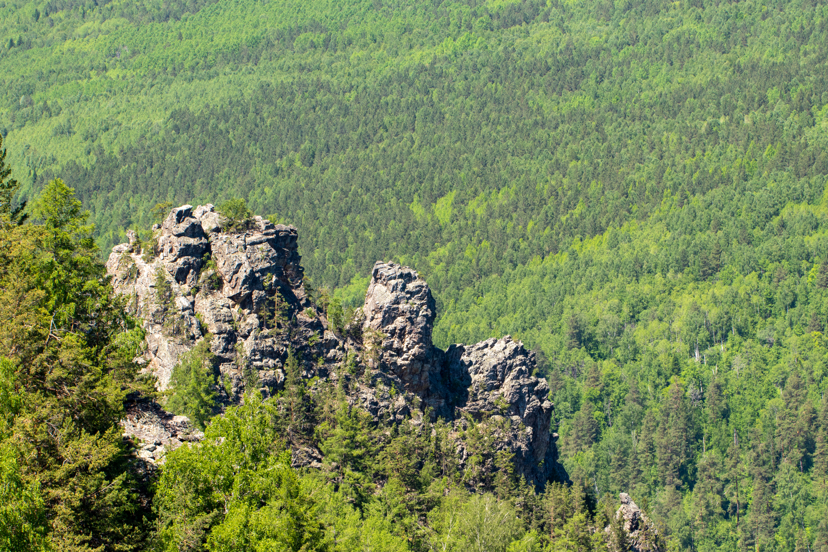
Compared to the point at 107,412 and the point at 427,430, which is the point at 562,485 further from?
the point at 107,412

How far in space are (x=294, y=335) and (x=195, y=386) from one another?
11.3 m

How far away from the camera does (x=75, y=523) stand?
1364 inches

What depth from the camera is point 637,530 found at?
8956 centimetres

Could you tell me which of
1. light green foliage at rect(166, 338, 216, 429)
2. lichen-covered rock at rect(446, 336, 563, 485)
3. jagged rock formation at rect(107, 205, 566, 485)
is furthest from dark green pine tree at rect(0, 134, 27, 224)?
lichen-covered rock at rect(446, 336, 563, 485)

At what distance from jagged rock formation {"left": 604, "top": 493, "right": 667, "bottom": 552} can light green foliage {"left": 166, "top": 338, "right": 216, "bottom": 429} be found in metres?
36.1

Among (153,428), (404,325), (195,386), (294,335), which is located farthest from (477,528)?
(404,325)

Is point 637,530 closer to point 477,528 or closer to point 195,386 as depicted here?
point 477,528

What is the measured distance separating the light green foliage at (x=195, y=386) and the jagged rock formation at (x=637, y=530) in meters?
36.1

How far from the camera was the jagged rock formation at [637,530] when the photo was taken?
86887 millimetres

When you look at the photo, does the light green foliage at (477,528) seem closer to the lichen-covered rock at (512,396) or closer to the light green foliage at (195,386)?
the light green foliage at (195,386)

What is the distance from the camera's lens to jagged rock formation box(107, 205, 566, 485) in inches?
3063

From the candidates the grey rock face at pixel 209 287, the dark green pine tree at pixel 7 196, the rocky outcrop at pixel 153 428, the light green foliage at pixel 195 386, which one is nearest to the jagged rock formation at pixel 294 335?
the grey rock face at pixel 209 287

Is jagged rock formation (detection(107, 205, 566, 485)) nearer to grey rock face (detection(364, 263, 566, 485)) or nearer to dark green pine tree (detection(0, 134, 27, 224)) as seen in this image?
grey rock face (detection(364, 263, 566, 485))

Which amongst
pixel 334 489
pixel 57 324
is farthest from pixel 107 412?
pixel 334 489
